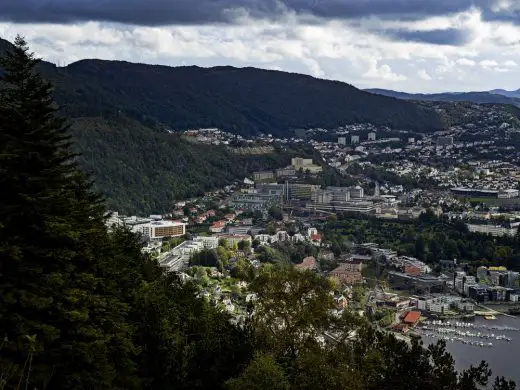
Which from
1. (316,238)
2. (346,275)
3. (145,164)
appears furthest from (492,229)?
(145,164)

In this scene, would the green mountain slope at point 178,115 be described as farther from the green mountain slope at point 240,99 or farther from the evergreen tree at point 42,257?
the evergreen tree at point 42,257

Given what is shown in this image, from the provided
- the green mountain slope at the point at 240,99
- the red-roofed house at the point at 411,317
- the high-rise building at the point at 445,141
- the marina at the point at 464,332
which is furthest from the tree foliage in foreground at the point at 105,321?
the green mountain slope at the point at 240,99

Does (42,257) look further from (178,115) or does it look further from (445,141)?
(178,115)

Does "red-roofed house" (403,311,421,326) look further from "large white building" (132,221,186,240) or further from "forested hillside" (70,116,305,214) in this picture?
"forested hillside" (70,116,305,214)

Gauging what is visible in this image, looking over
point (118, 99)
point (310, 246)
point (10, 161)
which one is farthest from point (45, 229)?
point (118, 99)

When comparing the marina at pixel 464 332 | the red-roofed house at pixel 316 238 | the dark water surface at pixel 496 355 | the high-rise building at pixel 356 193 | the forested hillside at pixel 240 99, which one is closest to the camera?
the dark water surface at pixel 496 355
